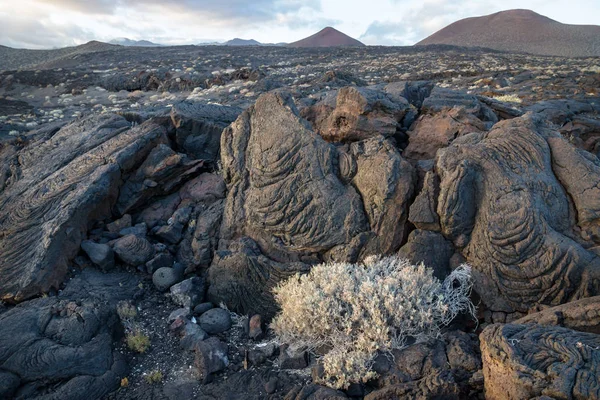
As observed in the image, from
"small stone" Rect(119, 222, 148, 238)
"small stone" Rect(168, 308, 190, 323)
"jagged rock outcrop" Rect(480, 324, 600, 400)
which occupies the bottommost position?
"small stone" Rect(168, 308, 190, 323)

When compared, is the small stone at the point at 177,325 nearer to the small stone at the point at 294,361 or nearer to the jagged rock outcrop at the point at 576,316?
the small stone at the point at 294,361

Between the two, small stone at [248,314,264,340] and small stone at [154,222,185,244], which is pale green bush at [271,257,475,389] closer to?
small stone at [248,314,264,340]

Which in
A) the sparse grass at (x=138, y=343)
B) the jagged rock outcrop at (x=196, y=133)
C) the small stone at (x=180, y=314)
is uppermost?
the jagged rock outcrop at (x=196, y=133)

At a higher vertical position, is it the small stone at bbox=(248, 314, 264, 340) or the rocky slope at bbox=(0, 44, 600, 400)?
the rocky slope at bbox=(0, 44, 600, 400)

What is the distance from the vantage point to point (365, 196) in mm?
7898

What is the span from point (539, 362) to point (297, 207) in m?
4.61

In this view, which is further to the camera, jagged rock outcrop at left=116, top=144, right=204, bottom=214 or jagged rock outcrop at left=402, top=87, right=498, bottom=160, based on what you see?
jagged rock outcrop at left=116, top=144, right=204, bottom=214

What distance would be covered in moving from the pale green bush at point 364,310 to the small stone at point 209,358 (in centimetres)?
95

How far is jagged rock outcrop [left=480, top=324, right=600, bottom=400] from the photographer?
14.3ft

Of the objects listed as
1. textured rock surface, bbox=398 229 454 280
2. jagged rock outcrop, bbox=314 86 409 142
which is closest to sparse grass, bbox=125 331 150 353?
textured rock surface, bbox=398 229 454 280

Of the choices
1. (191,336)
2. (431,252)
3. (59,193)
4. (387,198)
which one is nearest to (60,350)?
(191,336)

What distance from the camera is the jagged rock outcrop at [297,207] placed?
7.68 meters

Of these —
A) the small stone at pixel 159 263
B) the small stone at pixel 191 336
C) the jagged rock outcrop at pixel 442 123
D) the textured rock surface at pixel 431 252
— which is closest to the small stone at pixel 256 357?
the small stone at pixel 191 336

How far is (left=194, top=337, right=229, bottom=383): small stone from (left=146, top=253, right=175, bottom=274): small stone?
8.28ft
